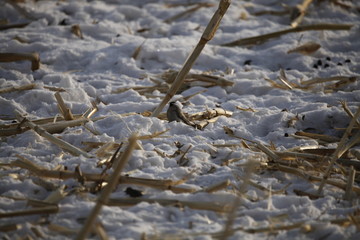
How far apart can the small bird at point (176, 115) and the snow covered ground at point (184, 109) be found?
0.06 meters

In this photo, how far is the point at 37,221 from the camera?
169cm

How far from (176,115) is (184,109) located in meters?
0.29

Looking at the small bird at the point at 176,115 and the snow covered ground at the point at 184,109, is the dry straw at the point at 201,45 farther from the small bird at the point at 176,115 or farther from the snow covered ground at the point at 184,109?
the snow covered ground at the point at 184,109

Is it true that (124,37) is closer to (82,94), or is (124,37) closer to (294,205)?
(82,94)

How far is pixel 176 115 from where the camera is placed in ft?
8.57

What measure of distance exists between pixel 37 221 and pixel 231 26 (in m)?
3.38

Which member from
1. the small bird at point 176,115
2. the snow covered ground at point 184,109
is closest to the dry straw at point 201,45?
the small bird at point 176,115

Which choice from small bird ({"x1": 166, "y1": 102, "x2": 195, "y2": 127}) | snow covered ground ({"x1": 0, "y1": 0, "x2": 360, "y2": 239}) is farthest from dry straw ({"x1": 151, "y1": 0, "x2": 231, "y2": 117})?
snow covered ground ({"x1": 0, "y1": 0, "x2": 360, "y2": 239})

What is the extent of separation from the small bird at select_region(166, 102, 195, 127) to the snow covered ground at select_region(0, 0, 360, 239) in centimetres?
6

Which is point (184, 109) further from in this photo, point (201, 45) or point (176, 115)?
point (201, 45)

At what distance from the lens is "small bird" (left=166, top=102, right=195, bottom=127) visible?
8.53ft

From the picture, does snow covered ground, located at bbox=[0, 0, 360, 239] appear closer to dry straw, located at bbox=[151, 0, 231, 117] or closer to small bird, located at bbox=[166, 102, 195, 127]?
small bird, located at bbox=[166, 102, 195, 127]

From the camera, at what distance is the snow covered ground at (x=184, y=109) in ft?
5.71

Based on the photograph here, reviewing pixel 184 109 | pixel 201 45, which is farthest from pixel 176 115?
pixel 201 45
